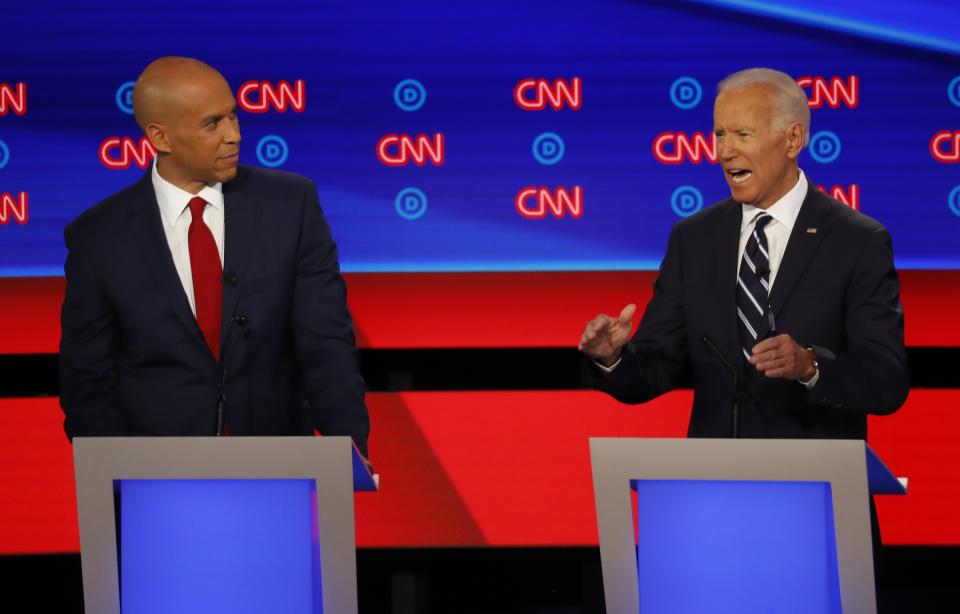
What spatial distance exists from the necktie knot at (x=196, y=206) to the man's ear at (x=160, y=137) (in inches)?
4.6

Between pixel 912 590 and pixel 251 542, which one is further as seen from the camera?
pixel 912 590

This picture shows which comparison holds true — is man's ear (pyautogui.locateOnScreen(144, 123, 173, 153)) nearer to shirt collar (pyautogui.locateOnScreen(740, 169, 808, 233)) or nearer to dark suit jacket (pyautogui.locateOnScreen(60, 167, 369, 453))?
dark suit jacket (pyautogui.locateOnScreen(60, 167, 369, 453))

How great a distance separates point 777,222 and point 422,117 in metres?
1.36

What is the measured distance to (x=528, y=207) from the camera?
356cm

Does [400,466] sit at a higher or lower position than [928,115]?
lower

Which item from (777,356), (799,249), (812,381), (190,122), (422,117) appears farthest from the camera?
(422,117)

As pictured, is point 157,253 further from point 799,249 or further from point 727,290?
point 799,249

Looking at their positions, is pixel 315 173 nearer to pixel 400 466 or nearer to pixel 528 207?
pixel 528 207

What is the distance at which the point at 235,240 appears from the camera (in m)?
2.53

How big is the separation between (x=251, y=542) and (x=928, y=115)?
2.43m

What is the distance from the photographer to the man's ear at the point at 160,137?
259 cm

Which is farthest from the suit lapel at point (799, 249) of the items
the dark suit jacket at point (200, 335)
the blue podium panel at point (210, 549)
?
the blue podium panel at point (210, 549)

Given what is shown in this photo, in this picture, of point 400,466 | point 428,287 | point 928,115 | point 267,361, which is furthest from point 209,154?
point 928,115

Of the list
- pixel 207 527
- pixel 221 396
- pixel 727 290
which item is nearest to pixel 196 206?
pixel 221 396
